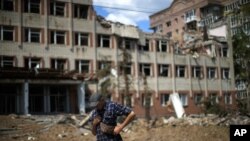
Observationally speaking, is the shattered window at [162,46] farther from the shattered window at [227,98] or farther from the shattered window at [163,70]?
the shattered window at [227,98]

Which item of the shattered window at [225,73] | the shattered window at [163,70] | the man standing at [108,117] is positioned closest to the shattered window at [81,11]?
the shattered window at [163,70]

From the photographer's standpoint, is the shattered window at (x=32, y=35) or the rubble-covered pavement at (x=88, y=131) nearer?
the rubble-covered pavement at (x=88, y=131)

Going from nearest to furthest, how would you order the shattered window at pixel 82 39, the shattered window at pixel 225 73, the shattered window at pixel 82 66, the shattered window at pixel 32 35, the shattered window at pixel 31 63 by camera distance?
the shattered window at pixel 31 63
the shattered window at pixel 32 35
the shattered window at pixel 82 66
the shattered window at pixel 82 39
the shattered window at pixel 225 73

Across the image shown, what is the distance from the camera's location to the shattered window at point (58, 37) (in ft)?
144

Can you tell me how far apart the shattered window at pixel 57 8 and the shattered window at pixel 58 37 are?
197cm

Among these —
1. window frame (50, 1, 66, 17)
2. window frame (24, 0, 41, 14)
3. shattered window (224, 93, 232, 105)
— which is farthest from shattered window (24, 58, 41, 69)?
shattered window (224, 93, 232, 105)

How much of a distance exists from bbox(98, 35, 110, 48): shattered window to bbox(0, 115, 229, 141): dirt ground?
18.4m

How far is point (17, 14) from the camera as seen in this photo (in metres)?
41.6

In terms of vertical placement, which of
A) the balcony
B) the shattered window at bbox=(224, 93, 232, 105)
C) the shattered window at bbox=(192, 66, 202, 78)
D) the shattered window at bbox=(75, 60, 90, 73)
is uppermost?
the balcony

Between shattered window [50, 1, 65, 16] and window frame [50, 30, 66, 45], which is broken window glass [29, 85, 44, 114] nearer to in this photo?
window frame [50, 30, 66, 45]

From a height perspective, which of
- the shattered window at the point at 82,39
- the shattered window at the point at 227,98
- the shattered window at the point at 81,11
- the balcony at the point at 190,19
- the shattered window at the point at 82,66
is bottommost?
the shattered window at the point at 227,98

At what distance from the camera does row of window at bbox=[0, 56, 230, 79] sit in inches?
1613

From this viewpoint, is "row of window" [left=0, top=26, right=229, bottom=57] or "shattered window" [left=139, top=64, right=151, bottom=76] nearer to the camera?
"row of window" [left=0, top=26, right=229, bottom=57]

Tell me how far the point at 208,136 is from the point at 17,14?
89.1ft
